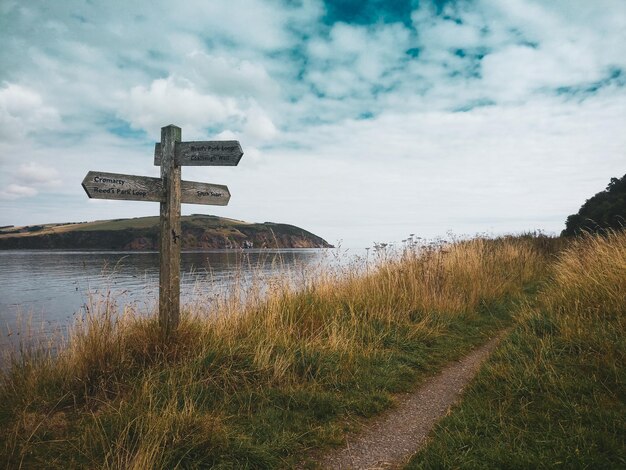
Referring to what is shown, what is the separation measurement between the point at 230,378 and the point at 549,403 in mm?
3132

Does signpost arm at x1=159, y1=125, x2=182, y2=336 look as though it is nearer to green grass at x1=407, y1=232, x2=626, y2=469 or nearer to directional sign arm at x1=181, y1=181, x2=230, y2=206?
directional sign arm at x1=181, y1=181, x2=230, y2=206

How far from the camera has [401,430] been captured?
3240 millimetres

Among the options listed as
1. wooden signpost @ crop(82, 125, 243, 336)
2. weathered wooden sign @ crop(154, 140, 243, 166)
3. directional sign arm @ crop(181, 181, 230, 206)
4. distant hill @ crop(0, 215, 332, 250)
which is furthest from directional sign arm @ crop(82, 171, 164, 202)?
distant hill @ crop(0, 215, 332, 250)

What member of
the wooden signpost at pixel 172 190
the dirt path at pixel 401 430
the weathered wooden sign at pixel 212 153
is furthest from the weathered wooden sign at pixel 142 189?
the dirt path at pixel 401 430

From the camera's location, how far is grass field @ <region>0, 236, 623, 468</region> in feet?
8.92

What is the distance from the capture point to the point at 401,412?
141 inches

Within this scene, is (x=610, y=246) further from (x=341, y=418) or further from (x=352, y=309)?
(x=341, y=418)

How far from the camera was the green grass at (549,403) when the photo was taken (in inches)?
101

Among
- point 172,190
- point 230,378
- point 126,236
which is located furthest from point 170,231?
point 126,236

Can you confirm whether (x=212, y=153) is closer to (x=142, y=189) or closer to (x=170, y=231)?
(x=142, y=189)

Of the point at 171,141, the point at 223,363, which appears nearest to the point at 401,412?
the point at 223,363

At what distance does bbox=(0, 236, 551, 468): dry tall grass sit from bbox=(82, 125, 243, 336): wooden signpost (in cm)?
41

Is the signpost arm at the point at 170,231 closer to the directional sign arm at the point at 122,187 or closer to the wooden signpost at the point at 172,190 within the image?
the wooden signpost at the point at 172,190

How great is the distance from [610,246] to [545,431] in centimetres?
623
